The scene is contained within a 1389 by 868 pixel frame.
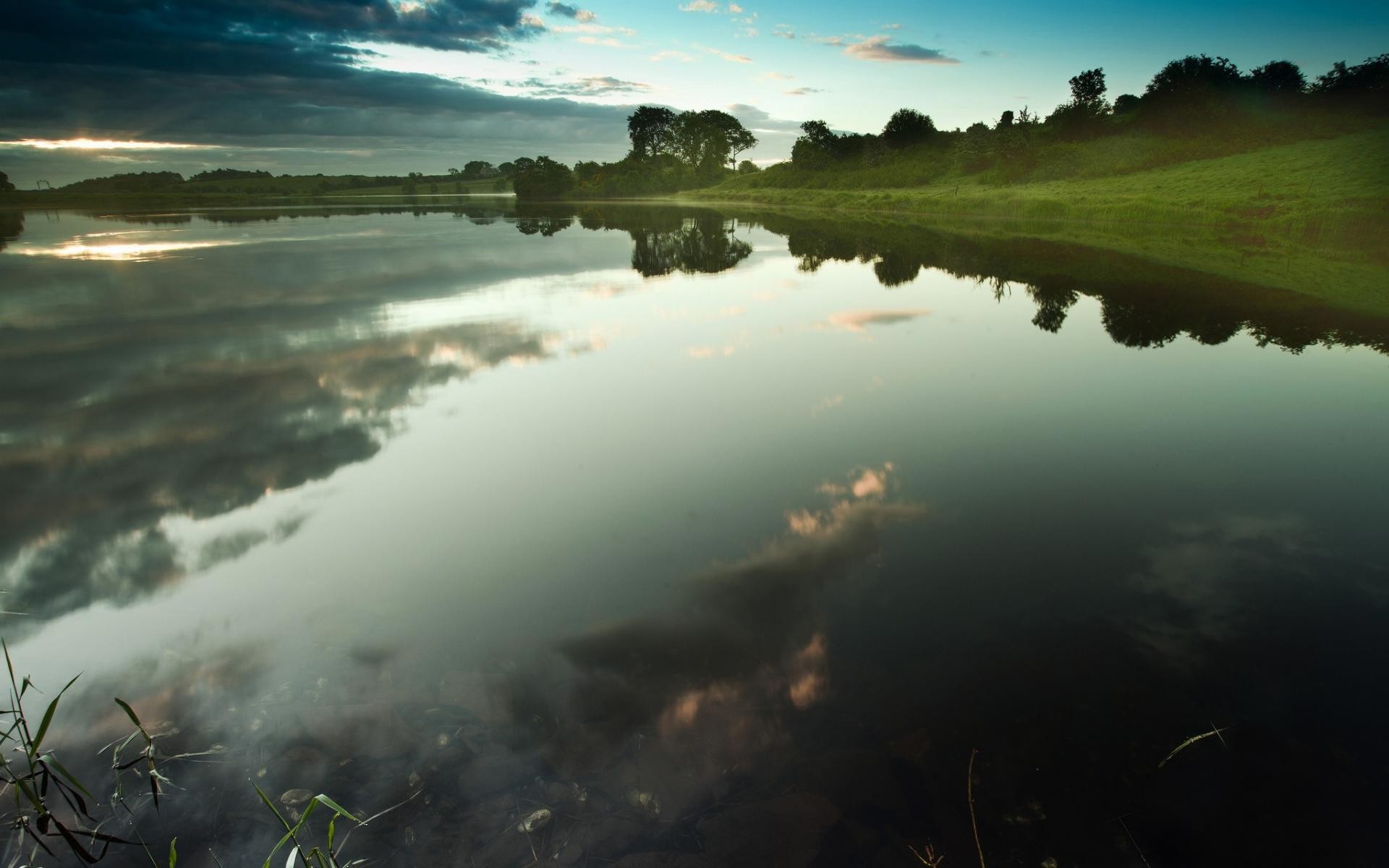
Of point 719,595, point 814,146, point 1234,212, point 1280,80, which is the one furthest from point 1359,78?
point 719,595

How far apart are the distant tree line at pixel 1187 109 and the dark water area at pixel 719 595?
205ft

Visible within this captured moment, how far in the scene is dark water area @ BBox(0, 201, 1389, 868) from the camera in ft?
12.0

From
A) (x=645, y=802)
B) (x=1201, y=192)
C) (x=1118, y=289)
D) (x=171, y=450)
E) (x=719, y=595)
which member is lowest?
(x=645, y=802)

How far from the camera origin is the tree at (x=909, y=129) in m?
86.8

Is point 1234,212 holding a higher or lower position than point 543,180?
lower

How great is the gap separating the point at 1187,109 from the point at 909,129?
34305 mm

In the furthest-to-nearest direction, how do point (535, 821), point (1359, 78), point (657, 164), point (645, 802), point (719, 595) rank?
point (657, 164) → point (1359, 78) → point (719, 595) → point (645, 802) → point (535, 821)

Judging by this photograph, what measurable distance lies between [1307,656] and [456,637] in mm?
6607

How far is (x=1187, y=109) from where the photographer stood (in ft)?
196

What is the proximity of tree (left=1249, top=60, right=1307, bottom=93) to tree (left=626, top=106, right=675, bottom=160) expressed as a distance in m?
94.3

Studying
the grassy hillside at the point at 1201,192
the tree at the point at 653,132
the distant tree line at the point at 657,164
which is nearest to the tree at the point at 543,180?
the distant tree line at the point at 657,164

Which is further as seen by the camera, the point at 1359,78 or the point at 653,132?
the point at 653,132

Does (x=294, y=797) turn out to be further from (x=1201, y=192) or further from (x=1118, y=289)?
(x=1201, y=192)

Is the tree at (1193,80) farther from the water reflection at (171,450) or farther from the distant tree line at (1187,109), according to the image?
the water reflection at (171,450)
